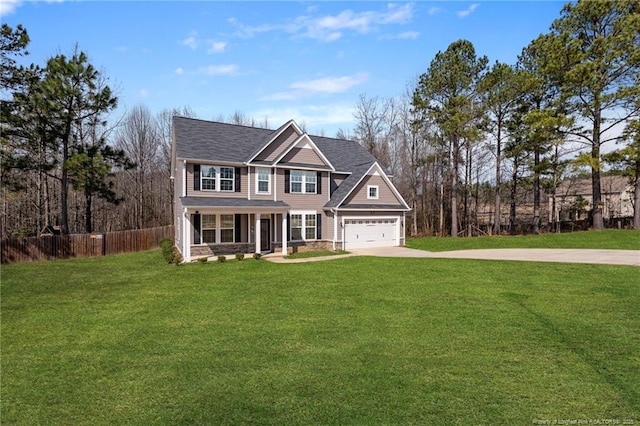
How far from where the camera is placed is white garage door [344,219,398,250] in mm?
21828

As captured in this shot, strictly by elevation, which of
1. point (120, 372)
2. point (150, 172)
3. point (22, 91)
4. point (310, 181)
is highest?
point (22, 91)

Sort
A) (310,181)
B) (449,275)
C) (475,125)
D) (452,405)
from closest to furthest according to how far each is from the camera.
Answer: (452,405)
(449,275)
(310,181)
(475,125)

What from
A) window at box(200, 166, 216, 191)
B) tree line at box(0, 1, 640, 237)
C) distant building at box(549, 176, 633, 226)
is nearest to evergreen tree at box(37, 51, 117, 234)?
tree line at box(0, 1, 640, 237)

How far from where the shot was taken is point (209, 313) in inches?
330

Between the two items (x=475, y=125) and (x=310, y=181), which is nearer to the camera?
(x=310, y=181)

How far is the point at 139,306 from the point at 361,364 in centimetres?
640

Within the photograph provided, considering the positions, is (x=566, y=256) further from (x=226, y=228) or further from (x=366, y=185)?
(x=226, y=228)

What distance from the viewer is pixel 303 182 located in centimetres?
2125

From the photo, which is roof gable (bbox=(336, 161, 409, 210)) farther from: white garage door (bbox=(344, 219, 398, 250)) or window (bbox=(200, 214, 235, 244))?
window (bbox=(200, 214, 235, 244))

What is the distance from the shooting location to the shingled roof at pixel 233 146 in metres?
18.9

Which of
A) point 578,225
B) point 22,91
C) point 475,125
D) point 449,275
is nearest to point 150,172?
point 22,91

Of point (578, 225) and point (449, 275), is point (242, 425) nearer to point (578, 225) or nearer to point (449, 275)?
point (449, 275)

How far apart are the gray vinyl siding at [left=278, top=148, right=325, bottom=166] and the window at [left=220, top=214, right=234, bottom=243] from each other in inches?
172

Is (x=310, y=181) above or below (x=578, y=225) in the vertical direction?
above
